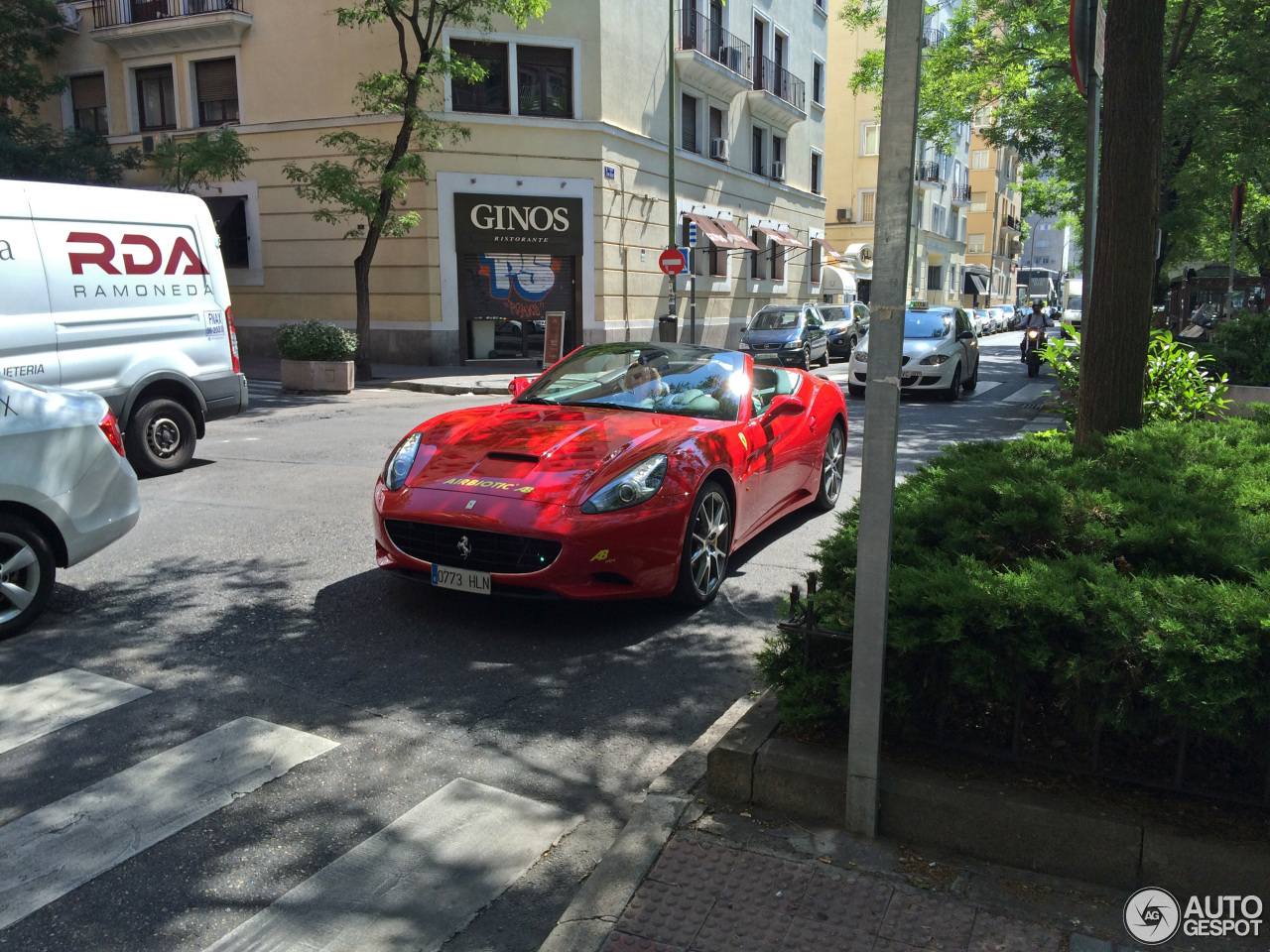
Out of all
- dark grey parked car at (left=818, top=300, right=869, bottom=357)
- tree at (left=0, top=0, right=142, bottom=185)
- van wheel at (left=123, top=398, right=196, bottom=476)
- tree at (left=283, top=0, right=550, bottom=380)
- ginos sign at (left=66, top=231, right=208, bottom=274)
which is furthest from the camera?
dark grey parked car at (left=818, top=300, right=869, bottom=357)

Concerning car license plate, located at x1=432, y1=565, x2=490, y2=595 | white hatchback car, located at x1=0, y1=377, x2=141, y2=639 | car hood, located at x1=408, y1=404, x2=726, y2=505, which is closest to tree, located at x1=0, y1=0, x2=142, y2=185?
white hatchback car, located at x1=0, y1=377, x2=141, y2=639

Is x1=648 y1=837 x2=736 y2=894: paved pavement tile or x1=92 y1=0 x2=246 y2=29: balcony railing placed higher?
x1=92 y1=0 x2=246 y2=29: balcony railing

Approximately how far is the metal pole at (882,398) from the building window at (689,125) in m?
26.6

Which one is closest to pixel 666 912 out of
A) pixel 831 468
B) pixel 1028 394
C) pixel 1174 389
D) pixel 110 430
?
pixel 110 430

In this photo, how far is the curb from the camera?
2758 mm

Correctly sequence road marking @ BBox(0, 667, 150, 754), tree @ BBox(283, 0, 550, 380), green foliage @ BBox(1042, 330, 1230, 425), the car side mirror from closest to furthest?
road marking @ BBox(0, 667, 150, 754) < the car side mirror < green foliage @ BBox(1042, 330, 1230, 425) < tree @ BBox(283, 0, 550, 380)

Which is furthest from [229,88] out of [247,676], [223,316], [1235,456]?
[1235,456]

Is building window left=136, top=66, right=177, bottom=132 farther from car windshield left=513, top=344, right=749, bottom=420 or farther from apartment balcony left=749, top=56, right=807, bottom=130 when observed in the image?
car windshield left=513, top=344, right=749, bottom=420

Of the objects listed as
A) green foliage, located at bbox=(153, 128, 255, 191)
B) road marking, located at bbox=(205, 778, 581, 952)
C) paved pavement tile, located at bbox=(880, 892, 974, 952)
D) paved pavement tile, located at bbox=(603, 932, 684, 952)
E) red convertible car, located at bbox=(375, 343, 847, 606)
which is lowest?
road marking, located at bbox=(205, 778, 581, 952)

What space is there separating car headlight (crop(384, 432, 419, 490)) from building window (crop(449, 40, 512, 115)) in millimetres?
18739

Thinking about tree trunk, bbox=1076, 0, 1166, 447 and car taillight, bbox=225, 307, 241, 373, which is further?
car taillight, bbox=225, 307, 241, 373

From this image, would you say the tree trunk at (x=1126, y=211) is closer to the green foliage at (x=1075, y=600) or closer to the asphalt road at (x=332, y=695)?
the green foliage at (x=1075, y=600)

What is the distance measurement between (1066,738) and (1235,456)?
234cm

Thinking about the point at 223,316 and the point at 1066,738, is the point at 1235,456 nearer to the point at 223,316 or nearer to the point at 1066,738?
the point at 1066,738
